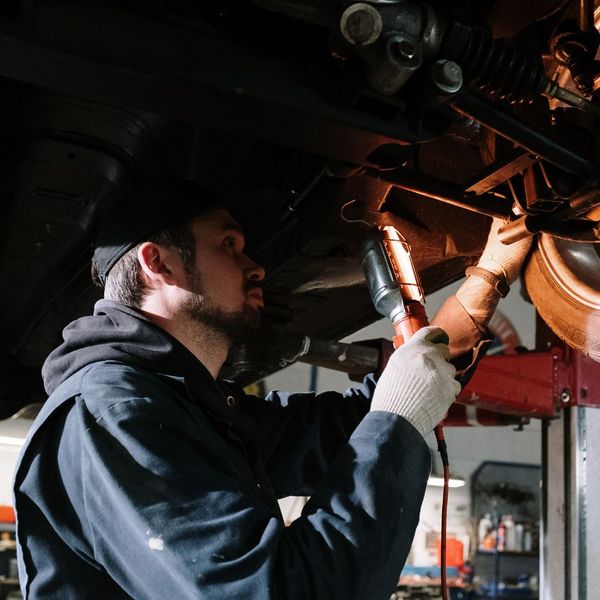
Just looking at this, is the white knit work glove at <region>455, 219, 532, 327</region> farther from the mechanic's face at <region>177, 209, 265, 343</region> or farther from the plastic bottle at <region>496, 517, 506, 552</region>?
the plastic bottle at <region>496, 517, 506, 552</region>

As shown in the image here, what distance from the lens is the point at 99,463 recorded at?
2.68 ft

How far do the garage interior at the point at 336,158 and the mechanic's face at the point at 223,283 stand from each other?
8cm

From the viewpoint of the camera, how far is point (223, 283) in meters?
1.21

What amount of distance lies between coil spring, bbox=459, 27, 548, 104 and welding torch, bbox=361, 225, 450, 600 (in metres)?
0.32

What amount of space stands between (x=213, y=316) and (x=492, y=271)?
50cm

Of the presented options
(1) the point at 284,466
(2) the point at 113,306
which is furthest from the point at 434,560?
(2) the point at 113,306

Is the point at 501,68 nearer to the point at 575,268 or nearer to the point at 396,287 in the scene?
the point at 396,287

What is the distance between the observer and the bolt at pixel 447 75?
799 millimetres

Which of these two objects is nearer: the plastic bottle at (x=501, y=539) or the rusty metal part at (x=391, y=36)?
the rusty metal part at (x=391, y=36)

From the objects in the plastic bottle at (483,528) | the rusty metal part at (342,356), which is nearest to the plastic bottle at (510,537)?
the plastic bottle at (483,528)

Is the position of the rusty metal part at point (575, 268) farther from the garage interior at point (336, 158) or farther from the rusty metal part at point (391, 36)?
the rusty metal part at point (391, 36)

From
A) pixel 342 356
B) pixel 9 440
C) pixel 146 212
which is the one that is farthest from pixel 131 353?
pixel 9 440

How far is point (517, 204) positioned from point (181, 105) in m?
0.51

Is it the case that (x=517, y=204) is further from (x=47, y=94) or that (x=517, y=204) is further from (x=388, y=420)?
(x=47, y=94)
